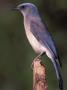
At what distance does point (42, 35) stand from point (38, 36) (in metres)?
0.06

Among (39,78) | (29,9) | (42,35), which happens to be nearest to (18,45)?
(29,9)

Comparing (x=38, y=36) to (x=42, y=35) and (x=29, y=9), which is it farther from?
(x=29, y=9)

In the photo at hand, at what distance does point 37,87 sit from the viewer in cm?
768

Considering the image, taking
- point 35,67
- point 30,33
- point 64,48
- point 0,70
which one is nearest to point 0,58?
point 0,70

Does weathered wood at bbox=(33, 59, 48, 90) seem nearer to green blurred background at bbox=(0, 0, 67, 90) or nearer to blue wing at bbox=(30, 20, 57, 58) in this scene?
blue wing at bbox=(30, 20, 57, 58)

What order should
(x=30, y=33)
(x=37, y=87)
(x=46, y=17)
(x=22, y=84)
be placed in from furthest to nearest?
(x=46, y=17) → (x=22, y=84) → (x=30, y=33) → (x=37, y=87)

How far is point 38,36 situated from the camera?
9234 mm

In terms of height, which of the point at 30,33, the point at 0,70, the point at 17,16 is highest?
the point at 30,33

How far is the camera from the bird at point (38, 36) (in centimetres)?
887

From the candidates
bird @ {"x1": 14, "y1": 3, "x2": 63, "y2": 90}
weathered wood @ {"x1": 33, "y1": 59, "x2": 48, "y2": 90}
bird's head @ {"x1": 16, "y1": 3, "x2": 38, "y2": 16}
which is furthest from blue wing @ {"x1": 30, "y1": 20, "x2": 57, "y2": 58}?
weathered wood @ {"x1": 33, "y1": 59, "x2": 48, "y2": 90}

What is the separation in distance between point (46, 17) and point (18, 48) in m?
0.98

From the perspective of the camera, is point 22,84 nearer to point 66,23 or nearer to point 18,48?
point 18,48

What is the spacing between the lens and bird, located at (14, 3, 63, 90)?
8873mm

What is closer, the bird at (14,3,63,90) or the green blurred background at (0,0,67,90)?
the bird at (14,3,63,90)
